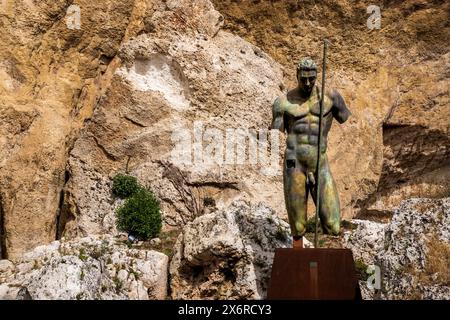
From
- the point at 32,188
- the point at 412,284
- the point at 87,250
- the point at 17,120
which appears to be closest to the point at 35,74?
the point at 17,120

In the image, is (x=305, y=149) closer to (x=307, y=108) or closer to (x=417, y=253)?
(x=307, y=108)

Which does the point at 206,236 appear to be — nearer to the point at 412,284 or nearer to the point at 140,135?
the point at 412,284

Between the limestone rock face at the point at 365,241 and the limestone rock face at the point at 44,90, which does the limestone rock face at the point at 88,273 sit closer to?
the limestone rock face at the point at 365,241

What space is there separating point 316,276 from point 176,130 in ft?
25.0

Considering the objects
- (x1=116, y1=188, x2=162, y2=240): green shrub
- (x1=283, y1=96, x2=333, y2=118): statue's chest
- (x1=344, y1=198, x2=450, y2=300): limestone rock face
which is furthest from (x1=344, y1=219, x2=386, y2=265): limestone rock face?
(x1=116, y1=188, x2=162, y2=240): green shrub

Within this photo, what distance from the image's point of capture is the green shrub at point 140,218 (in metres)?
13.0

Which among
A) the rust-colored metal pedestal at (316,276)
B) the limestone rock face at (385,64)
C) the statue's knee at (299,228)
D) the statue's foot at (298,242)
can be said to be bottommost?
the rust-colored metal pedestal at (316,276)

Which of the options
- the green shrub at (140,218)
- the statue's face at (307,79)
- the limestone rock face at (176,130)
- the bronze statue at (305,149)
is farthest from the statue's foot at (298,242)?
the limestone rock face at (176,130)

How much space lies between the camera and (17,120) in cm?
1589

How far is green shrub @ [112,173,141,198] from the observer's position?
48.9ft

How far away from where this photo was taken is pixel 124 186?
48.9 ft

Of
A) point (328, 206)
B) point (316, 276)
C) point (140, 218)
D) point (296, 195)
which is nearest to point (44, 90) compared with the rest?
point (140, 218)

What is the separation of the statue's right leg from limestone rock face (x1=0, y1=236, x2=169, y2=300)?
2.39 m

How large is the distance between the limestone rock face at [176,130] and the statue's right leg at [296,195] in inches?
217
